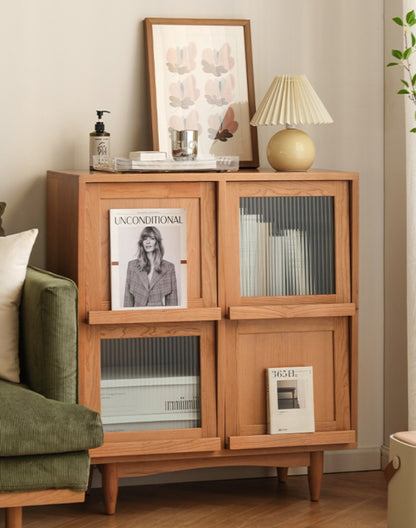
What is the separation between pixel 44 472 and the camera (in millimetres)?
2209

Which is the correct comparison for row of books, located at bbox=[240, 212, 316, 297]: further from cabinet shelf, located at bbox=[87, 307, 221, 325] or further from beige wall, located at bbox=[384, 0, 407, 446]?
beige wall, located at bbox=[384, 0, 407, 446]

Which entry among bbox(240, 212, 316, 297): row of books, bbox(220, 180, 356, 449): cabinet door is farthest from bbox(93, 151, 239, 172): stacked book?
bbox(240, 212, 316, 297): row of books

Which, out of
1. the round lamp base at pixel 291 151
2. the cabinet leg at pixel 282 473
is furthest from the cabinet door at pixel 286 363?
the round lamp base at pixel 291 151

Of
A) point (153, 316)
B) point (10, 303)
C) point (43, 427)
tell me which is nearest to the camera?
point (43, 427)

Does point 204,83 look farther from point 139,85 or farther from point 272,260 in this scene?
point 272,260

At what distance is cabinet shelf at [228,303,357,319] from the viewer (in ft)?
9.05

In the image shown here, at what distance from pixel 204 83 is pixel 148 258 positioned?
79cm

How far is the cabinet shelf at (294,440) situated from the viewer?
280 centimetres

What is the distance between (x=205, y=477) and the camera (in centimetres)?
326

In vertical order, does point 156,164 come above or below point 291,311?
above

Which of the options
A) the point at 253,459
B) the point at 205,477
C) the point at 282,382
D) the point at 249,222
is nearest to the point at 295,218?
the point at 249,222

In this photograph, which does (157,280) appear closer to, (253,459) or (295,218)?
(295,218)

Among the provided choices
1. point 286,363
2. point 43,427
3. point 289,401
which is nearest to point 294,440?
point 289,401

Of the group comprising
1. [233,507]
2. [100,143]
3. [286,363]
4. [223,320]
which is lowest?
[233,507]
